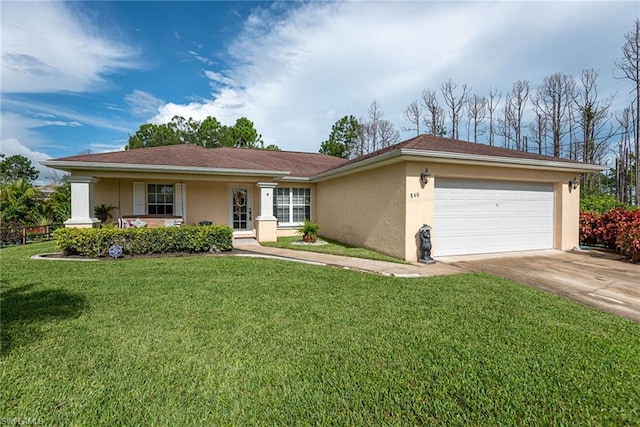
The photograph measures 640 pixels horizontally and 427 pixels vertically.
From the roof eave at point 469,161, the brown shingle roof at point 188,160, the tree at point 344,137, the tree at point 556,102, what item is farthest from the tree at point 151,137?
the tree at point 556,102

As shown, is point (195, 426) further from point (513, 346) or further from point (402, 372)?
point (513, 346)

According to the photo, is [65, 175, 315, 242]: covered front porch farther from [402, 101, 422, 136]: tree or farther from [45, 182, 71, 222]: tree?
[402, 101, 422, 136]: tree

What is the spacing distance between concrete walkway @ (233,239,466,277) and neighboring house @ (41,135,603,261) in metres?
0.91

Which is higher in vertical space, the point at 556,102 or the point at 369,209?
the point at 556,102

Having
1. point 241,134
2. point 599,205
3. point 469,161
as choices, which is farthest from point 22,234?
point 599,205

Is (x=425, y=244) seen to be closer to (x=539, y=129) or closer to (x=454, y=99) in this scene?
(x=454, y=99)

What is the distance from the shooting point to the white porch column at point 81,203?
993 cm

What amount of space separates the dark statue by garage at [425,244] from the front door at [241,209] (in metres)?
8.07

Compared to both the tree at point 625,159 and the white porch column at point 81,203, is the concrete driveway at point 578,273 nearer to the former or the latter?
the white porch column at point 81,203

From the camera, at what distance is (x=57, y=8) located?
293 inches

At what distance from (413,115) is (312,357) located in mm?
31486

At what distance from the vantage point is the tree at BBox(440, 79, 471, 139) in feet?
95.1

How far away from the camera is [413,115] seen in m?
30.8

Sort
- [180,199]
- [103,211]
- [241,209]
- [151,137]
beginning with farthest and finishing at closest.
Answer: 1. [151,137]
2. [241,209]
3. [180,199]
4. [103,211]
